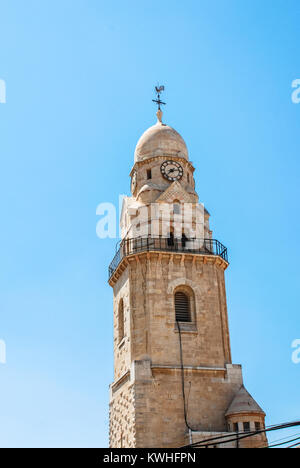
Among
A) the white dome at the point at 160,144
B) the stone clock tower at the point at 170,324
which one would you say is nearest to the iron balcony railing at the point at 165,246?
the stone clock tower at the point at 170,324

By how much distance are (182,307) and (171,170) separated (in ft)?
29.5

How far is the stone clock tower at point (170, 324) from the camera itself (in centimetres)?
3080

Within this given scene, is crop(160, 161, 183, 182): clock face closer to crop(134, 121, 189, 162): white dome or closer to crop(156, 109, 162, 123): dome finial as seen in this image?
crop(134, 121, 189, 162): white dome

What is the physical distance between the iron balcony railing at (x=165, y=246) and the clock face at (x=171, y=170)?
4.29 m

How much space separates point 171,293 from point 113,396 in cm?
671

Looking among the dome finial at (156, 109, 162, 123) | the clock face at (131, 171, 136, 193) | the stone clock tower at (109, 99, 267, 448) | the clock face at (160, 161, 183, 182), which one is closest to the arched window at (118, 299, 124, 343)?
the stone clock tower at (109, 99, 267, 448)

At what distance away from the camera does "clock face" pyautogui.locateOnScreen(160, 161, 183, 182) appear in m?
38.3

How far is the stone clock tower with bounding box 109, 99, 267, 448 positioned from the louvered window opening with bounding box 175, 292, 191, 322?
0.06m

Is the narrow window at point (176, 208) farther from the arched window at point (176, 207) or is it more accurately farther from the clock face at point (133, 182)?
the clock face at point (133, 182)

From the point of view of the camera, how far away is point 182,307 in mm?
34281

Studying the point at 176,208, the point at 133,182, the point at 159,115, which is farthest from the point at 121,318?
the point at 159,115

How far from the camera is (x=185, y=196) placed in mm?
37531
